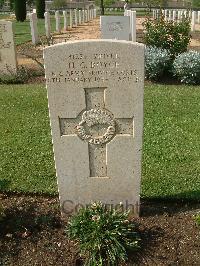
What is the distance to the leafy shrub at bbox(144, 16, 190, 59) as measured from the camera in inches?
468

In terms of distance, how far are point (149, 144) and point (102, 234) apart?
9.47 ft

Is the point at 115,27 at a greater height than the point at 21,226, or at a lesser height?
greater

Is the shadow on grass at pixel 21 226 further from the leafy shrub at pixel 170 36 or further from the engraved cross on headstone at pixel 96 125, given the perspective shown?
the leafy shrub at pixel 170 36

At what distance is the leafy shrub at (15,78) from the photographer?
36.9 ft

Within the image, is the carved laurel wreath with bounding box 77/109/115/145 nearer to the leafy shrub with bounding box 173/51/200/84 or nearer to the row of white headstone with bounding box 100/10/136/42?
the leafy shrub with bounding box 173/51/200/84

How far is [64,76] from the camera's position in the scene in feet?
12.2

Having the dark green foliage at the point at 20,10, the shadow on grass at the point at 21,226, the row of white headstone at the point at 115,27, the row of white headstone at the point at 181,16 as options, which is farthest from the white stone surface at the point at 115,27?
the dark green foliage at the point at 20,10

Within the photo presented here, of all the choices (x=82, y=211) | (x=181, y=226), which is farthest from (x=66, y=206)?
(x=181, y=226)

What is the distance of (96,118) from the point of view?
12.8 ft

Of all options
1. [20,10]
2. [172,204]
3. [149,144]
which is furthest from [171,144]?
[20,10]

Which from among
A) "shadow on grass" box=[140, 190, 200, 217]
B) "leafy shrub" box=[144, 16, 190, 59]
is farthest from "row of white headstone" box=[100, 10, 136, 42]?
"shadow on grass" box=[140, 190, 200, 217]

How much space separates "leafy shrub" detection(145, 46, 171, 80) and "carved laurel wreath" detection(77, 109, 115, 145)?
6.89m

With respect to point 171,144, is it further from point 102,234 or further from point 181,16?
point 181,16

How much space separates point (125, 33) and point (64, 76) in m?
11.7
